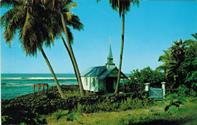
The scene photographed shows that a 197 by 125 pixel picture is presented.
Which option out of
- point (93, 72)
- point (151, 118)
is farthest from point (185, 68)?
point (93, 72)

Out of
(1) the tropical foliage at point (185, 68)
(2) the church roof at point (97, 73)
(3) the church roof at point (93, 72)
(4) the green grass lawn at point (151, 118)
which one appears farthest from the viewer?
(3) the church roof at point (93, 72)

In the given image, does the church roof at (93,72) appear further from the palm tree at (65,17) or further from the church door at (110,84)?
the palm tree at (65,17)

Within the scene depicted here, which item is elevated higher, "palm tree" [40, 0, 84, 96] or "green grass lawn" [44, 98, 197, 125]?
"palm tree" [40, 0, 84, 96]

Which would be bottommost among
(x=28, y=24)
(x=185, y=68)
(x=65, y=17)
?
(x=185, y=68)

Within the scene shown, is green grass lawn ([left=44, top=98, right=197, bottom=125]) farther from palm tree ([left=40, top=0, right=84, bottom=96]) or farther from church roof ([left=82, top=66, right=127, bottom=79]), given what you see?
church roof ([left=82, top=66, right=127, bottom=79])

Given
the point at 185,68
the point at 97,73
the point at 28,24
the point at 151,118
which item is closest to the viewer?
the point at 185,68

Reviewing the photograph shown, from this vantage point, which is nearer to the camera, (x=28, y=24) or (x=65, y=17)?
(x=28, y=24)

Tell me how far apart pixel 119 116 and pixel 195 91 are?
189cm

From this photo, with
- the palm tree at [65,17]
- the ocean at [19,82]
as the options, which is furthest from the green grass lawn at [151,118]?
the palm tree at [65,17]

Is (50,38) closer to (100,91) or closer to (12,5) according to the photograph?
(12,5)

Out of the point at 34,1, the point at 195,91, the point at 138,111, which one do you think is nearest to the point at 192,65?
the point at 195,91

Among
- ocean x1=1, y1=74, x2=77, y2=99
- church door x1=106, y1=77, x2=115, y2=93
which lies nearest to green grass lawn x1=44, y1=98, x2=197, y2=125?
ocean x1=1, y1=74, x2=77, y2=99

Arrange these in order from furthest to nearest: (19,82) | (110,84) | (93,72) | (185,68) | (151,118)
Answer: (93,72) → (110,84) → (151,118) → (19,82) → (185,68)

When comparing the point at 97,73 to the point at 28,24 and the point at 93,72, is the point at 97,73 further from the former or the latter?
the point at 28,24
